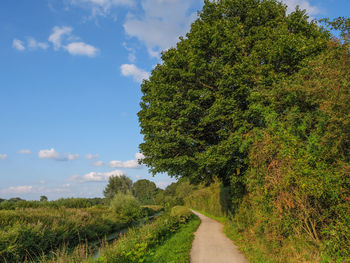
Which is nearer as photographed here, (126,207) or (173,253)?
(173,253)

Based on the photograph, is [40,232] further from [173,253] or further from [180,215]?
[180,215]

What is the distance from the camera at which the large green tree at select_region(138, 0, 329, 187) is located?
1153cm

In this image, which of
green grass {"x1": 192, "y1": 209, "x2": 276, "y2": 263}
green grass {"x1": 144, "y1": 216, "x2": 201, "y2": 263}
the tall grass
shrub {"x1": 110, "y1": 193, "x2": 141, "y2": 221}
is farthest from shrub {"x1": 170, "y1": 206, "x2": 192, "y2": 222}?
green grass {"x1": 144, "y1": 216, "x2": 201, "y2": 263}

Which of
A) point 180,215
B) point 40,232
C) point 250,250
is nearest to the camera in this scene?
point 250,250

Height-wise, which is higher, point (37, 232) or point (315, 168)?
point (315, 168)

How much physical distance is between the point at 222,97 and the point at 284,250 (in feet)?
25.5

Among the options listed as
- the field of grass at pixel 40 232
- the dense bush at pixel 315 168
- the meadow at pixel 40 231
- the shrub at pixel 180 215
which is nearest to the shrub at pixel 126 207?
the meadow at pixel 40 231

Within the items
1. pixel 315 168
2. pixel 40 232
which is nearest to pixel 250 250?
pixel 315 168

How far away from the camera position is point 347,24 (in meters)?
6.51

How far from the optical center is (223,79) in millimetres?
11969

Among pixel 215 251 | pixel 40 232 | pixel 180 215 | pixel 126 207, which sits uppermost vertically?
pixel 40 232

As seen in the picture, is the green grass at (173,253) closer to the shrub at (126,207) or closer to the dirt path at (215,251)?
the dirt path at (215,251)

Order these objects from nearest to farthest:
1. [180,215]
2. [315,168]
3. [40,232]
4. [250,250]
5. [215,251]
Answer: [315,168] → [250,250] → [215,251] → [40,232] → [180,215]

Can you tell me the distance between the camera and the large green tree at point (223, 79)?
11.5 meters
